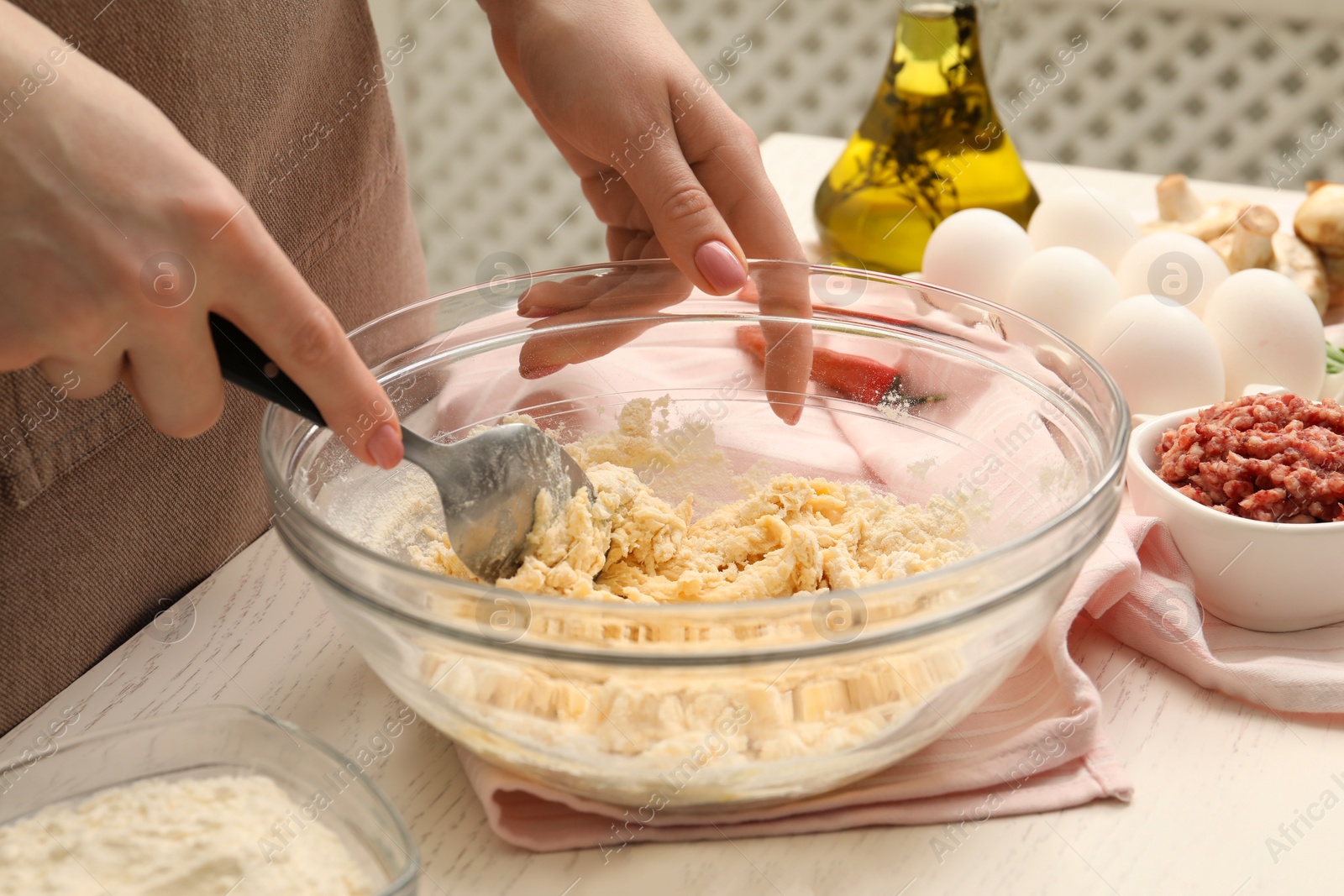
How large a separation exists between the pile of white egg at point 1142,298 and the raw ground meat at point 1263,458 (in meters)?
0.13

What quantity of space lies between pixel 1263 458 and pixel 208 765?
2.43 feet

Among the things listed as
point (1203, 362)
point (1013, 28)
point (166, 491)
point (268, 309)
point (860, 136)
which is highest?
point (268, 309)

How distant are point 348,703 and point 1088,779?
47 centimetres

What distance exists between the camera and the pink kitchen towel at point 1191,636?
72 cm

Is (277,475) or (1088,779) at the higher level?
(277,475)

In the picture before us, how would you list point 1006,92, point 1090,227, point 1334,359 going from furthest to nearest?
point 1006,92 → point 1090,227 → point 1334,359

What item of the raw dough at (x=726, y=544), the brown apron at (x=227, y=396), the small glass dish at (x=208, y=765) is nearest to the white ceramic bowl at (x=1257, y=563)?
the raw dough at (x=726, y=544)

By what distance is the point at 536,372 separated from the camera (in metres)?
0.91

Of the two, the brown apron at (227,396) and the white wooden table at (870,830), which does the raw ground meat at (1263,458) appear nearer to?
the white wooden table at (870,830)

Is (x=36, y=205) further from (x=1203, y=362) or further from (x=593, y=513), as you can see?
(x=1203, y=362)

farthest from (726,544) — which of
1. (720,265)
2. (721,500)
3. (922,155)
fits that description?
(922,155)

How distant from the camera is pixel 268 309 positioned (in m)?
0.54

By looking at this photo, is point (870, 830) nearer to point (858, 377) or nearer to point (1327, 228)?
point (858, 377)

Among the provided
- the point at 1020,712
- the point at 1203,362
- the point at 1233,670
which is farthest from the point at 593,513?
the point at 1203,362
